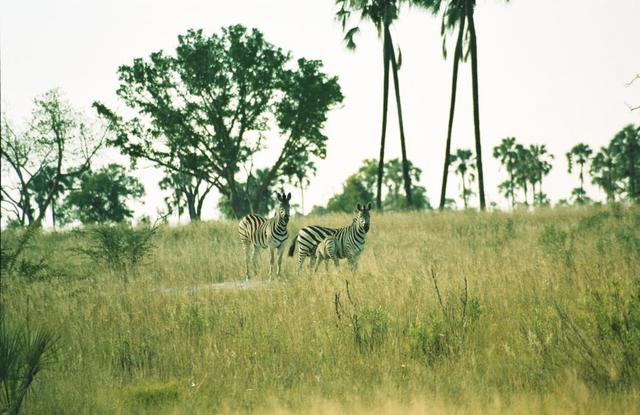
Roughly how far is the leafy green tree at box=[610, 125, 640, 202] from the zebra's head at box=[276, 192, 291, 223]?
46.4 meters

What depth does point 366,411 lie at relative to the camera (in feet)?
17.8

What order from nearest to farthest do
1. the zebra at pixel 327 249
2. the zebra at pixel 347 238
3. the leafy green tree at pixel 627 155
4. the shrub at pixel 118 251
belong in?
the zebra at pixel 347 238 → the zebra at pixel 327 249 → the shrub at pixel 118 251 → the leafy green tree at pixel 627 155

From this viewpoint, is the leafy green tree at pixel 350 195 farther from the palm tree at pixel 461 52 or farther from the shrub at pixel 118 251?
the shrub at pixel 118 251

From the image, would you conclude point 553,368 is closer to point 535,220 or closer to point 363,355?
point 363,355

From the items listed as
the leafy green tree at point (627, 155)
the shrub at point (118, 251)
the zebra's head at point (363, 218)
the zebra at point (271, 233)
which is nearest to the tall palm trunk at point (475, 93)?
the zebra at point (271, 233)

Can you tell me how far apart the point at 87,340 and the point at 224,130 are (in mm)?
29038

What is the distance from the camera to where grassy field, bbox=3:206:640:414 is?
592 cm

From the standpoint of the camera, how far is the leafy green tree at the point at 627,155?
54438 millimetres

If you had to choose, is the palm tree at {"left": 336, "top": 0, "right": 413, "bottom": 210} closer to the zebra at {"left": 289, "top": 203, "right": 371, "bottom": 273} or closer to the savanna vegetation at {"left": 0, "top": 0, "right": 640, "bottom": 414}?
the savanna vegetation at {"left": 0, "top": 0, "right": 640, "bottom": 414}

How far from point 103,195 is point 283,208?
157 feet

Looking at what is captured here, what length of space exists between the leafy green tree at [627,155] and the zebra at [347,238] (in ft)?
152

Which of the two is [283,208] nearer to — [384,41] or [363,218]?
[363,218]

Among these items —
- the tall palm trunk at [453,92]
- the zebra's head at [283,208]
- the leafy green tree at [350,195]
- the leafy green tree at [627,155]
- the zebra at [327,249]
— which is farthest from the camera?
the leafy green tree at [350,195]

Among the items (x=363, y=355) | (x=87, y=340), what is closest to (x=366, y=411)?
(x=363, y=355)
